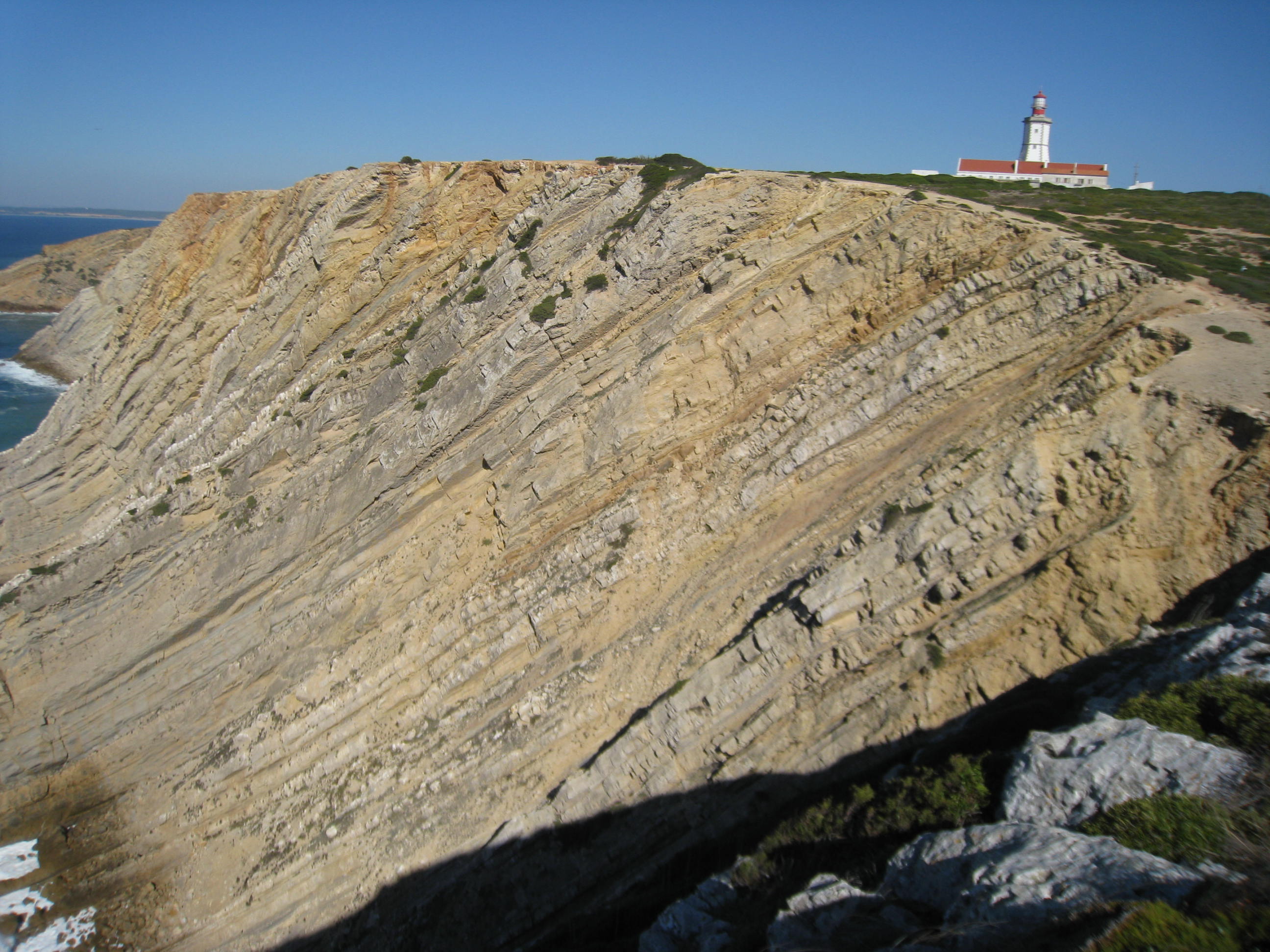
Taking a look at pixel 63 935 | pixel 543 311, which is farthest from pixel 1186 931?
pixel 63 935

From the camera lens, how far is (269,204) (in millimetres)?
27297

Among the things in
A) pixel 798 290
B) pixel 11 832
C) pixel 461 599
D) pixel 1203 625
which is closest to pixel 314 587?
pixel 461 599

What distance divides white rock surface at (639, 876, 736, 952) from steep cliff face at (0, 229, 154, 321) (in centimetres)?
8377

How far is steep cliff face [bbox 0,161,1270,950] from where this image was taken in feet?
34.4

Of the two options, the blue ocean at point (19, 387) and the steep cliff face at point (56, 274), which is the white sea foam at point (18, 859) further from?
the steep cliff face at point (56, 274)

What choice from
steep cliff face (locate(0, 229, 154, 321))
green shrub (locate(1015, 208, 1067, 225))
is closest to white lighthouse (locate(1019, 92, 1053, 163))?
green shrub (locate(1015, 208, 1067, 225))

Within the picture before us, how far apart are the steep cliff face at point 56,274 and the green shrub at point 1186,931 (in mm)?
87873

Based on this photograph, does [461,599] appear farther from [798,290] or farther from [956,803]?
[956,803]

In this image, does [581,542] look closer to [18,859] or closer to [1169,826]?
[1169,826]

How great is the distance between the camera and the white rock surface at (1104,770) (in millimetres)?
6301

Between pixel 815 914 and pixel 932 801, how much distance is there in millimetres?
2019

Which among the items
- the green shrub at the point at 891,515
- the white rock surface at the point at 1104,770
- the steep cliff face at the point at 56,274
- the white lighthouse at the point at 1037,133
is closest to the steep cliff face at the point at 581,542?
the green shrub at the point at 891,515

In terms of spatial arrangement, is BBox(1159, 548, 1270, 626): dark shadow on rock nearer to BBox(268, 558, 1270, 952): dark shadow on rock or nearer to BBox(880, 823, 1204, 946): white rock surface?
BBox(268, 558, 1270, 952): dark shadow on rock

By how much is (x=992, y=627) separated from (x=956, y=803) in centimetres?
302
